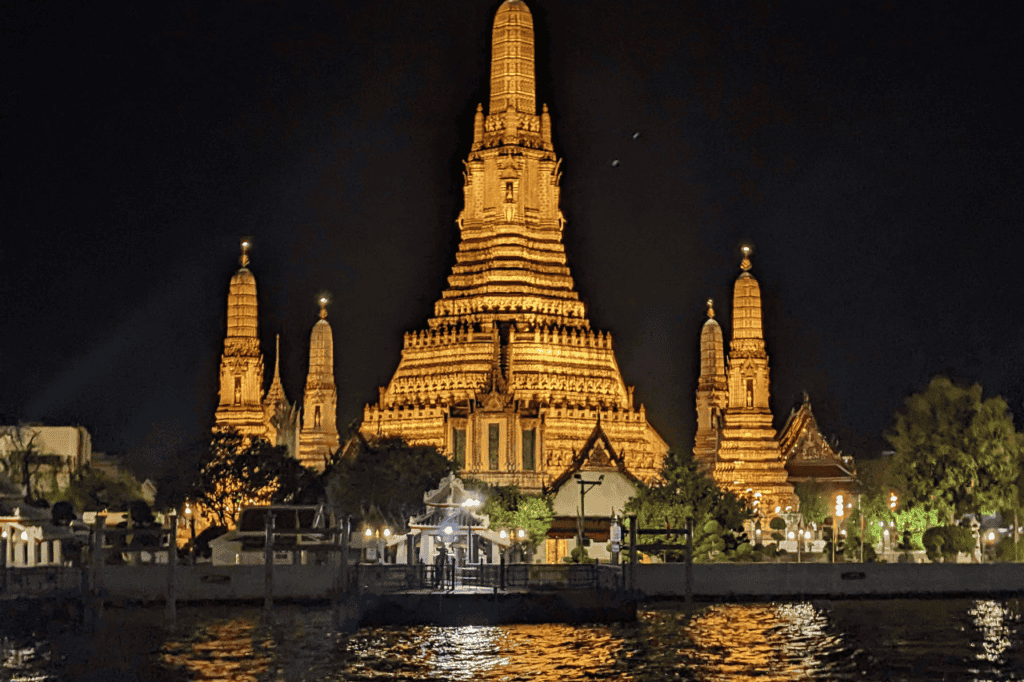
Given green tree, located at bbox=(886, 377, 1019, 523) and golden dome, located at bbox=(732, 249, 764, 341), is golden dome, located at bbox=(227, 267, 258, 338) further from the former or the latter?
green tree, located at bbox=(886, 377, 1019, 523)

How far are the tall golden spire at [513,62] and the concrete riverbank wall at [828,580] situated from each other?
39249mm

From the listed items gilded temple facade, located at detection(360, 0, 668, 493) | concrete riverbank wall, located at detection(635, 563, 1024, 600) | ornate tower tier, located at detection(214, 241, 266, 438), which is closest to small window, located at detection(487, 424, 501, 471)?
gilded temple facade, located at detection(360, 0, 668, 493)

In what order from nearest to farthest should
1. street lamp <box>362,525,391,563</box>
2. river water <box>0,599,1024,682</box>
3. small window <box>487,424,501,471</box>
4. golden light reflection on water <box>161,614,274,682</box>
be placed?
golden light reflection on water <box>161,614,274,682</box>, river water <box>0,599,1024,682</box>, street lamp <box>362,525,391,563</box>, small window <box>487,424,501,471</box>

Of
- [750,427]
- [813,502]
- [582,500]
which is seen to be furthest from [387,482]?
[813,502]

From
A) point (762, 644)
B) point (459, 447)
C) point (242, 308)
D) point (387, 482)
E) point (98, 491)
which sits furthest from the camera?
point (98, 491)

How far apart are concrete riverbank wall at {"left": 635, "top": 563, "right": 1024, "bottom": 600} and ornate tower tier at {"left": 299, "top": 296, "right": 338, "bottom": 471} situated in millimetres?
37149

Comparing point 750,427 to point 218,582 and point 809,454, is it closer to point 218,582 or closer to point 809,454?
point 809,454

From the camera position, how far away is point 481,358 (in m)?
110

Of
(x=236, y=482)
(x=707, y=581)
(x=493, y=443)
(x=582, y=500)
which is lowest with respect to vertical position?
(x=707, y=581)

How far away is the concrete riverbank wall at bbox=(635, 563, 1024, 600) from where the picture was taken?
259ft

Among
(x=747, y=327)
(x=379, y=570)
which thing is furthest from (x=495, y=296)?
(x=379, y=570)

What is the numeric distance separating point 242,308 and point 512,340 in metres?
14.0

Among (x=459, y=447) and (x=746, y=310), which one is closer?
(x=459, y=447)

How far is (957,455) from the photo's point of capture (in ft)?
298
